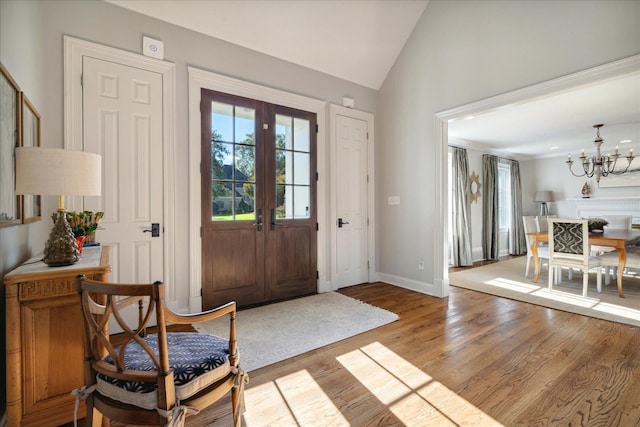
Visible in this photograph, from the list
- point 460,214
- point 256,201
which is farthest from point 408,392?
point 460,214

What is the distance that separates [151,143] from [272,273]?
6.36 ft

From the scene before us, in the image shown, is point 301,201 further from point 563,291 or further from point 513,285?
point 563,291

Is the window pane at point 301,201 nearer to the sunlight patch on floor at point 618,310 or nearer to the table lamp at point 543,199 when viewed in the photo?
the sunlight patch on floor at point 618,310

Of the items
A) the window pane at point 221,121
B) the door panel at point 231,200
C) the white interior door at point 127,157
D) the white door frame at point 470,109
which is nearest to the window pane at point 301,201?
the door panel at point 231,200

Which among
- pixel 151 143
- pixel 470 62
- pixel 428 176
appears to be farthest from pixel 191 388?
pixel 470 62

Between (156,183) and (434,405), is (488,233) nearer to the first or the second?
(434,405)

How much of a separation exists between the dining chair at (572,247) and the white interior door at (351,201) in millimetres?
2560

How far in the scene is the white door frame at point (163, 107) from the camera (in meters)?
2.57

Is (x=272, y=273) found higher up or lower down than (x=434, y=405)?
higher up

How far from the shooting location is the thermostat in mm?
2902

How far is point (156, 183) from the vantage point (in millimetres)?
2982

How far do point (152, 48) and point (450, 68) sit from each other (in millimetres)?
3355

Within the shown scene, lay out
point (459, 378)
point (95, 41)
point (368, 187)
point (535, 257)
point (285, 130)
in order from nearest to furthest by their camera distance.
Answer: point (459, 378) → point (95, 41) → point (285, 130) → point (368, 187) → point (535, 257)

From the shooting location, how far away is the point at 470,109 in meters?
3.56
